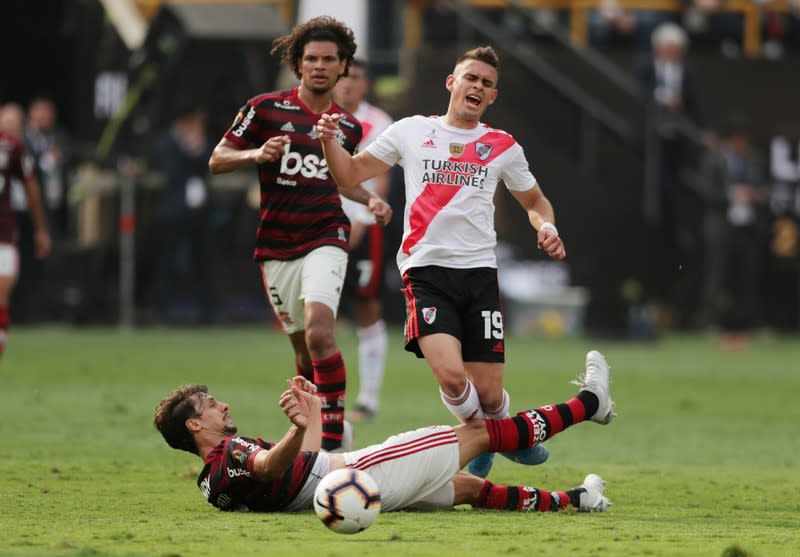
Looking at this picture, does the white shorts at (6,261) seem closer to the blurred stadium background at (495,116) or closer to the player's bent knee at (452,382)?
the player's bent knee at (452,382)

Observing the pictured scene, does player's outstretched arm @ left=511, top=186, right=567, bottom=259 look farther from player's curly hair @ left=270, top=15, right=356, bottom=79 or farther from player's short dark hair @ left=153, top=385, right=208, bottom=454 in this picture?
player's short dark hair @ left=153, top=385, right=208, bottom=454

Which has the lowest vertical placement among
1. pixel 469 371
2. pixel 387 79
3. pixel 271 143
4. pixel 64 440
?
pixel 64 440

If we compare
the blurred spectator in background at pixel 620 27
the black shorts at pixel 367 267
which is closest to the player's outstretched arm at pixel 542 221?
the black shorts at pixel 367 267

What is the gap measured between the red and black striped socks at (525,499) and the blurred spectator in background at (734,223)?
1458 centimetres

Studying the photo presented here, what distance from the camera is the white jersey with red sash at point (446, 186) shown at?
8375 mm

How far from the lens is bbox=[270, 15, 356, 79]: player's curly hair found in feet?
31.1

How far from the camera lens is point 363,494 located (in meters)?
6.84

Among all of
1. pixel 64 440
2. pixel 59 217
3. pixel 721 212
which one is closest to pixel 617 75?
pixel 721 212

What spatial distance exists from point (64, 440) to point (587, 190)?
12169mm

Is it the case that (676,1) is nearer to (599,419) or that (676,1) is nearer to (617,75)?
(617,75)

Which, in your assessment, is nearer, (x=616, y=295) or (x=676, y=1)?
(x=616, y=295)

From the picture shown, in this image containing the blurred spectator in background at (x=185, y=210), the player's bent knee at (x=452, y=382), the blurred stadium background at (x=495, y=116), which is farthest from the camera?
the blurred spectator in background at (x=185, y=210)

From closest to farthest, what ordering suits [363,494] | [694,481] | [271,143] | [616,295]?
[363,494]
[271,143]
[694,481]
[616,295]

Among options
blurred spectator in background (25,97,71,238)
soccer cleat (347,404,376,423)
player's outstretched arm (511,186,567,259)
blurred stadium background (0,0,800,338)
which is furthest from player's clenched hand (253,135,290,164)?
blurred spectator in background (25,97,71,238)
